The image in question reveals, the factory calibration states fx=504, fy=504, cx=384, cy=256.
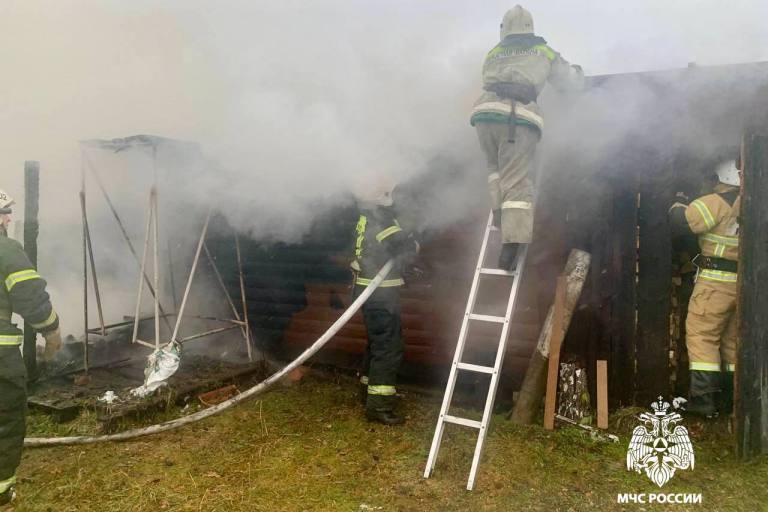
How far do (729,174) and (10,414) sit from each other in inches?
220

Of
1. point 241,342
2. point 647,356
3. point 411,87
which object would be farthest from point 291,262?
point 647,356

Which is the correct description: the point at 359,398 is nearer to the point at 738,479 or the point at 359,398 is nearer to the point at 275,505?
the point at 275,505

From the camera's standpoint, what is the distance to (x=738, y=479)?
3.57m

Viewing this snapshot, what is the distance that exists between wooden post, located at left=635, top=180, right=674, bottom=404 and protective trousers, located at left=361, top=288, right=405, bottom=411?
7.13 ft

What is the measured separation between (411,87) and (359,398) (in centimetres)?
317

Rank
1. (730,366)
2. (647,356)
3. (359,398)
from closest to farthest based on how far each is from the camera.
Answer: (730,366) → (647,356) → (359,398)

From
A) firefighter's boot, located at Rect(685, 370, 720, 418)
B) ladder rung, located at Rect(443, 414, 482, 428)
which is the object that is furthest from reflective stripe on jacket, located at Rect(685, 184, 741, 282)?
ladder rung, located at Rect(443, 414, 482, 428)

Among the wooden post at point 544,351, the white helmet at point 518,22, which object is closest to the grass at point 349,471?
the wooden post at point 544,351

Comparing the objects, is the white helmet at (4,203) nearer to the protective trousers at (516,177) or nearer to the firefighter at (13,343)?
the firefighter at (13,343)

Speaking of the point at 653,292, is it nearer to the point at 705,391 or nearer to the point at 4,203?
the point at 705,391

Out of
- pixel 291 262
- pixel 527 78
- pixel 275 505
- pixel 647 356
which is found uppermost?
pixel 527 78

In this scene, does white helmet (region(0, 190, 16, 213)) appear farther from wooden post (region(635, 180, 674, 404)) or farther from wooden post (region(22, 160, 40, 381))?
wooden post (region(635, 180, 674, 404))

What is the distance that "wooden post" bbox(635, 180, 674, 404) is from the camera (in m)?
4.43

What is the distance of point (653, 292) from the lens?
446cm
